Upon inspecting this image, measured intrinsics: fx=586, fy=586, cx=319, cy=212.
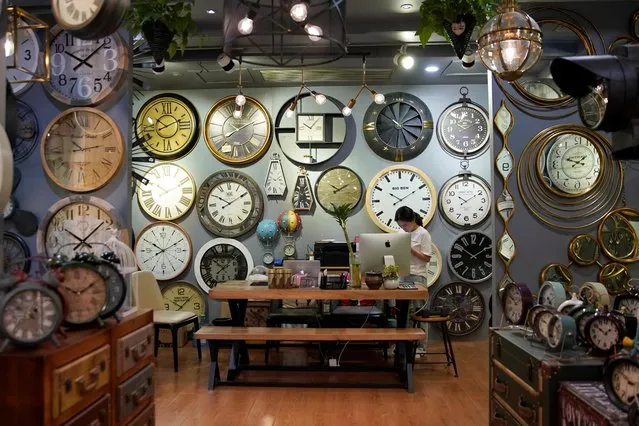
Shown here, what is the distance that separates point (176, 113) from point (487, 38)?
212 inches

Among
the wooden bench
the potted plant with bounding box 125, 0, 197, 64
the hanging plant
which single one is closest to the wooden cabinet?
the wooden bench

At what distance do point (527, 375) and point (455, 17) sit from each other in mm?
2785

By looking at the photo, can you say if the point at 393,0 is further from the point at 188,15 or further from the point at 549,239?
the point at 549,239

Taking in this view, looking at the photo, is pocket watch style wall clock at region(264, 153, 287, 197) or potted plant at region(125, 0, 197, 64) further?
pocket watch style wall clock at region(264, 153, 287, 197)

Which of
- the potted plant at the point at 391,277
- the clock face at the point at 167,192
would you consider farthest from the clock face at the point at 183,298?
the potted plant at the point at 391,277

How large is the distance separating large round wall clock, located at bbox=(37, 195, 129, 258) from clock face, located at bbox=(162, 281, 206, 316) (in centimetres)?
275

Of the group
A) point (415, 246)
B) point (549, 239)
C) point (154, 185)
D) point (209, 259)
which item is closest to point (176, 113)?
point (154, 185)

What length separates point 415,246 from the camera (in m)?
6.19

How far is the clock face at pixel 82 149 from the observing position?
15.5ft

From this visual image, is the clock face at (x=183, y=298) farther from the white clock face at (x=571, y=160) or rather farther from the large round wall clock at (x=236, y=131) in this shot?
the white clock face at (x=571, y=160)

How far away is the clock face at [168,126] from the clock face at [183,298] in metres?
1.68

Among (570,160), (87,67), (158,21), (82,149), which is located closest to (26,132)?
(82,149)

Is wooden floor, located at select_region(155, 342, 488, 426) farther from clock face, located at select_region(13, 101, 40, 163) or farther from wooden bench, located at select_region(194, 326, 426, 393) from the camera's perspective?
clock face, located at select_region(13, 101, 40, 163)

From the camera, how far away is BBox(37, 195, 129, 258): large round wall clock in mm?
4762
